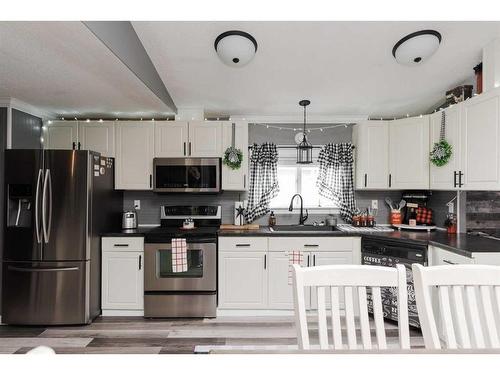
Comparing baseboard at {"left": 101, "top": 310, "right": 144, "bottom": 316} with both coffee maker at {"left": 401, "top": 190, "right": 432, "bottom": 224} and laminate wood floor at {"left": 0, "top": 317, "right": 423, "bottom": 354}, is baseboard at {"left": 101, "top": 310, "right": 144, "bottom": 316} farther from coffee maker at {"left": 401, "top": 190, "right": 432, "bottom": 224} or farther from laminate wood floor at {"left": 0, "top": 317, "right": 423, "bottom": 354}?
coffee maker at {"left": 401, "top": 190, "right": 432, "bottom": 224}

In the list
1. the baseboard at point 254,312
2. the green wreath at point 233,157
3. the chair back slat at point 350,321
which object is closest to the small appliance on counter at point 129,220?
the green wreath at point 233,157

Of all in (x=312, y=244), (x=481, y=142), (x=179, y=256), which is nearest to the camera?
(x=481, y=142)

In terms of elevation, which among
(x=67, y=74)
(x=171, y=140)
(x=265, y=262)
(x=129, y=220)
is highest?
(x=67, y=74)

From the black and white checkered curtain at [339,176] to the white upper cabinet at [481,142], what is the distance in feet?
3.83

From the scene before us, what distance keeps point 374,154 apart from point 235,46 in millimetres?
1967

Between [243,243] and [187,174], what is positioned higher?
[187,174]

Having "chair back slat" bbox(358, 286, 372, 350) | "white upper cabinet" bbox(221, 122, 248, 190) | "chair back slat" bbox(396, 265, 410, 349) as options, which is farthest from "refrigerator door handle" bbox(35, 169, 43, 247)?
"chair back slat" bbox(396, 265, 410, 349)

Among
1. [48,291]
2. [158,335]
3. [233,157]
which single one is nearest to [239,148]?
[233,157]

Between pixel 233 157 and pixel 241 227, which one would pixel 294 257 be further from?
pixel 233 157

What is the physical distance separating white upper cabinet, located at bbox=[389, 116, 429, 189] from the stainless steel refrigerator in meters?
3.05

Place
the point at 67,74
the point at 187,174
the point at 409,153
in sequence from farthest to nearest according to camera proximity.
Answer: the point at 187,174
the point at 409,153
the point at 67,74

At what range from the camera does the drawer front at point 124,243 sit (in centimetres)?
303

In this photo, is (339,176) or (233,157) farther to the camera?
(339,176)

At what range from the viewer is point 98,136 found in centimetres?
339
